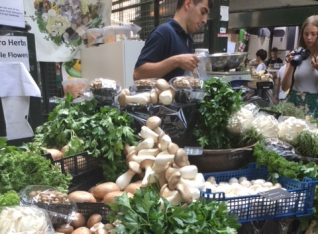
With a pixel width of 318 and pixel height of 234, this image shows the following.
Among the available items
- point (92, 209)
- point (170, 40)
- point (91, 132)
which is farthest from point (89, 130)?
point (170, 40)

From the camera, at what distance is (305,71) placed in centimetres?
326

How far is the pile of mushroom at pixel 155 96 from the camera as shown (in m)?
1.69

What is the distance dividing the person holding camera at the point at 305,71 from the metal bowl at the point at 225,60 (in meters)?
0.72

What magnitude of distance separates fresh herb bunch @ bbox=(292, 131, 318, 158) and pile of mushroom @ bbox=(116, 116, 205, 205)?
0.82m

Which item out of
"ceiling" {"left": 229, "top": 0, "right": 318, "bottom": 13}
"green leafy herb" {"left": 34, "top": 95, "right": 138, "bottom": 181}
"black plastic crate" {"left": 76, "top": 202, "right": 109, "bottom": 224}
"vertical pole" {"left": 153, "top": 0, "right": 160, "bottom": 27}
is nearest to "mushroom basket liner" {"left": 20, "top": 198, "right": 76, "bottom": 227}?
"black plastic crate" {"left": 76, "top": 202, "right": 109, "bottom": 224}

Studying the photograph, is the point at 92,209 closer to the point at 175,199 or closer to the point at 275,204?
the point at 175,199

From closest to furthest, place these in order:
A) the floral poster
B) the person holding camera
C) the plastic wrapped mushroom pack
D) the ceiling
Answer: the plastic wrapped mushroom pack → the person holding camera → the floral poster → the ceiling

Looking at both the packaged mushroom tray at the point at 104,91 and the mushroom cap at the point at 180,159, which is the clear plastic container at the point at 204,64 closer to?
the packaged mushroom tray at the point at 104,91

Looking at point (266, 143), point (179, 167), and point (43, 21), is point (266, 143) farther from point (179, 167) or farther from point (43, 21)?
point (43, 21)

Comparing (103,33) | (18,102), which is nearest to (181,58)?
(18,102)

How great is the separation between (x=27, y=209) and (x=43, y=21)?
292 cm

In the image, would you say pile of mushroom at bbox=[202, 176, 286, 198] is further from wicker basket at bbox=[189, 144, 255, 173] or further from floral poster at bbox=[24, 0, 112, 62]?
floral poster at bbox=[24, 0, 112, 62]

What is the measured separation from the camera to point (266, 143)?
1774 mm

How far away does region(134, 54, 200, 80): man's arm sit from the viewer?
207 centimetres
